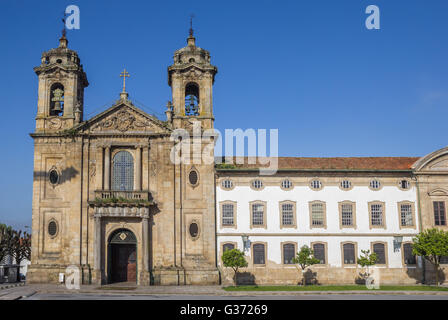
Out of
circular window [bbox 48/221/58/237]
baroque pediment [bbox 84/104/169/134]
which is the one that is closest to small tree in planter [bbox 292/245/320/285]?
baroque pediment [bbox 84/104/169/134]

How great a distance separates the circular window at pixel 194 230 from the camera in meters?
37.5

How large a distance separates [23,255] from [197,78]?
33274 mm

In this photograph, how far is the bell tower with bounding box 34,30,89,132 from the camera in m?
38.9

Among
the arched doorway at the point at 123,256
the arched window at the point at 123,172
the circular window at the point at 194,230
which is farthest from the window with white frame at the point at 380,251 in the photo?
the arched window at the point at 123,172

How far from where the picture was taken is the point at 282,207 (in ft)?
125

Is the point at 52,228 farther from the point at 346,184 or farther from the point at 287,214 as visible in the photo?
the point at 346,184

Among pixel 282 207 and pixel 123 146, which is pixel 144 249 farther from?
pixel 282 207

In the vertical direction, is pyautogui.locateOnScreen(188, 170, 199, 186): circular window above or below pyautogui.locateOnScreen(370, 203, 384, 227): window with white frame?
above

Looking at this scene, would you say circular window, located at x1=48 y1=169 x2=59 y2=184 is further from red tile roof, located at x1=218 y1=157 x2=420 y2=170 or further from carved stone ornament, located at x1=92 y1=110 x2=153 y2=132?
red tile roof, located at x1=218 y1=157 x2=420 y2=170

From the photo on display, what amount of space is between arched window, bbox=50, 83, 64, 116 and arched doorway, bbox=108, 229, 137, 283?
444 inches

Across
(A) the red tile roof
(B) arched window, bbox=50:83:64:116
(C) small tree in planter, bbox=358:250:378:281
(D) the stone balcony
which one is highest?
(B) arched window, bbox=50:83:64:116

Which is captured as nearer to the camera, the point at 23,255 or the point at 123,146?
the point at 123,146

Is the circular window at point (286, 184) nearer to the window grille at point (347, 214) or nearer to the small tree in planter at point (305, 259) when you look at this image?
the window grille at point (347, 214)

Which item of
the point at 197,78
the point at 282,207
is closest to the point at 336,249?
the point at 282,207
